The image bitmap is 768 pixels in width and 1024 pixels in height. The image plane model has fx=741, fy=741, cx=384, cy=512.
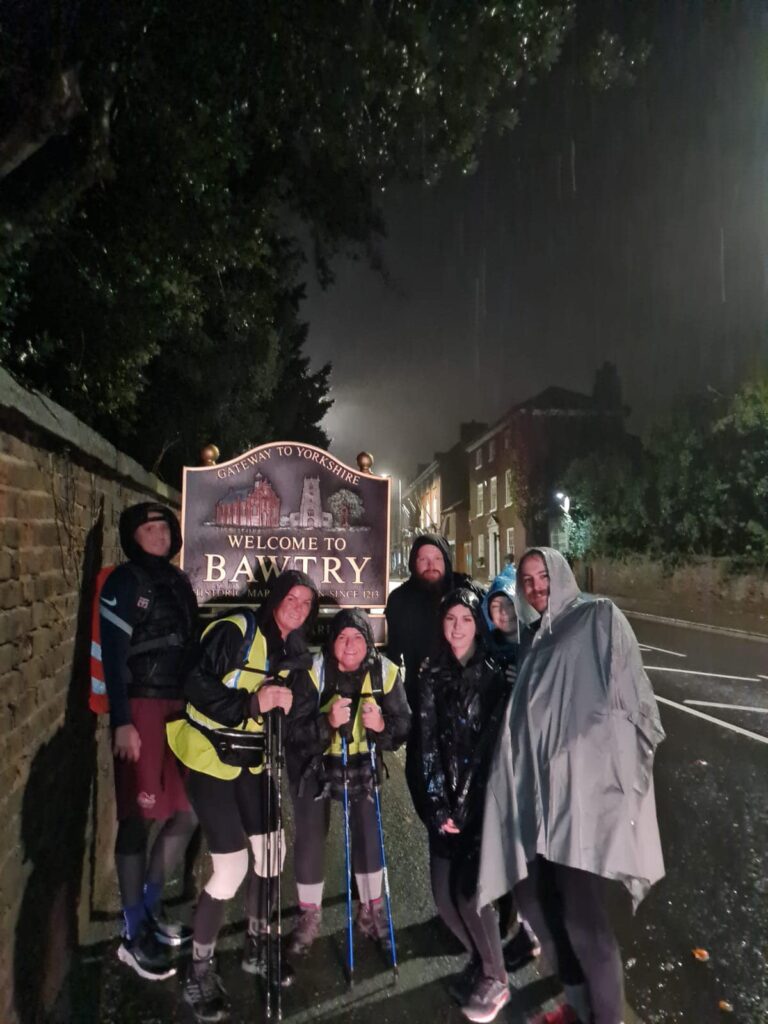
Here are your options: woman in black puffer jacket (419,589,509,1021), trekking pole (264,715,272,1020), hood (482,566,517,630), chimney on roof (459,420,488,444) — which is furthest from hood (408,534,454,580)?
chimney on roof (459,420,488,444)

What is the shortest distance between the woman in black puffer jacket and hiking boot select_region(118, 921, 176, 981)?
125 cm

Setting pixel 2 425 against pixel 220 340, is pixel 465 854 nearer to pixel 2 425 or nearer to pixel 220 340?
pixel 2 425

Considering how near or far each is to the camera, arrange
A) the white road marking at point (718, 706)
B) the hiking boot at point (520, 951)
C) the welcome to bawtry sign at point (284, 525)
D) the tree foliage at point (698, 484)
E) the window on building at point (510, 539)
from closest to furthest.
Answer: the hiking boot at point (520, 951)
the welcome to bawtry sign at point (284, 525)
the white road marking at point (718, 706)
the tree foliage at point (698, 484)
the window on building at point (510, 539)

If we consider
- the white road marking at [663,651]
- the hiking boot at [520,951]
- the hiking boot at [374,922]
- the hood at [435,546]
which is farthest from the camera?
the white road marking at [663,651]

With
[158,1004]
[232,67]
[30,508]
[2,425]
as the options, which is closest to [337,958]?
[158,1004]

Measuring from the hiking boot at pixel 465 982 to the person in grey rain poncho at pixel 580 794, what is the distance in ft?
1.16

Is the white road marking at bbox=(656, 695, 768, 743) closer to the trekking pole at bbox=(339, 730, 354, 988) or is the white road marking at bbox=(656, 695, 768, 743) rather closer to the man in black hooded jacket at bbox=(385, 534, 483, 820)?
the man in black hooded jacket at bbox=(385, 534, 483, 820)

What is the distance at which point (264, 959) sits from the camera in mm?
3309

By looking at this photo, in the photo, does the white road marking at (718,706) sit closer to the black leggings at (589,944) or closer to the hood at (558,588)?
the black leggings at (589,944)

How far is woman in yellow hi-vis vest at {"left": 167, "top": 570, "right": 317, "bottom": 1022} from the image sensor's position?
308cm

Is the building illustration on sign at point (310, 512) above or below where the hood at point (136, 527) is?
above

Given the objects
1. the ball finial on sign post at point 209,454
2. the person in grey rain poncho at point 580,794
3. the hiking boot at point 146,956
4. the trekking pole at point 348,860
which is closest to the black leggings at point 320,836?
the trekking pole at point 348,860

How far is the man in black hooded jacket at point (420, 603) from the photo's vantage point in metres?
4.10

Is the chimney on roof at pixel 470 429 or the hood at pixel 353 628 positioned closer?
the hood at pixel 353 628
